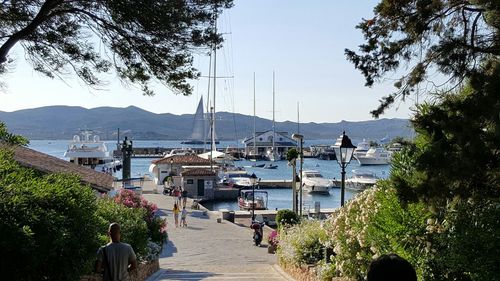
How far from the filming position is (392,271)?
3266 millimetres

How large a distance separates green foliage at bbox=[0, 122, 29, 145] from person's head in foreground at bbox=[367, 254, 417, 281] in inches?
355

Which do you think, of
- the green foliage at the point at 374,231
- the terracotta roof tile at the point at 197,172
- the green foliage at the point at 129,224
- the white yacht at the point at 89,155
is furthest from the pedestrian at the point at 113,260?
the white yacht at the point at 89,155

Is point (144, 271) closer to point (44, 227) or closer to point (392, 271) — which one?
point (44, 227)

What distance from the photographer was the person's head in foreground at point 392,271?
326cm

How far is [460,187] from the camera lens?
6129 millimetres

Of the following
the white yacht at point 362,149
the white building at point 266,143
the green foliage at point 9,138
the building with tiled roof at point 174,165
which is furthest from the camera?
the white building at point 266,143

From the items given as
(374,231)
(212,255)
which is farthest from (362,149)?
(374,231)

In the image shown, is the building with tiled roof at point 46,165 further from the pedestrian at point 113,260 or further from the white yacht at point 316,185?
the white yacht at point 316,185

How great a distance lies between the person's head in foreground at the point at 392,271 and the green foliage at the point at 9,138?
9.02 m

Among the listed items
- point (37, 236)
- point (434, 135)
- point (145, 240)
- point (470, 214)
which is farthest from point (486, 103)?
point (145, 240)

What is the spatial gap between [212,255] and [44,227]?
14.6 m

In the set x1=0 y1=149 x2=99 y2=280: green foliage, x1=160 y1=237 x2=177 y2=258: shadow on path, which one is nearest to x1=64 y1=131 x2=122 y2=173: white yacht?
x1=160 y1=237 x2=177 y2=258: shadow on path

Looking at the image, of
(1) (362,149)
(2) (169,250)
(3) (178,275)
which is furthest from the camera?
(1) (362,149)

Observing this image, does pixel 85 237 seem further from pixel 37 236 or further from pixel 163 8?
pixel 163 8
